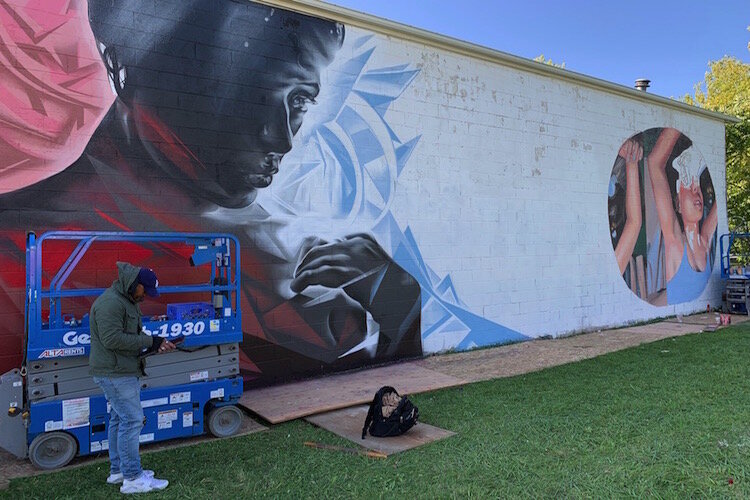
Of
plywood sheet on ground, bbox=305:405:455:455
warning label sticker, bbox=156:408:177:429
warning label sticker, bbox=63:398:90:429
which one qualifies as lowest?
plywood sheet on ground, bbox=305:405:455:455

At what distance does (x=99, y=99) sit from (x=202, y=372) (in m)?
3.32

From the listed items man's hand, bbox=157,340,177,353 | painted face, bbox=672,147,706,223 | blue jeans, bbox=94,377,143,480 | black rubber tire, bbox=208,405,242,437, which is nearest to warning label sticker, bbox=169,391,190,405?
black rubber tire, bbox=208,405,242,437

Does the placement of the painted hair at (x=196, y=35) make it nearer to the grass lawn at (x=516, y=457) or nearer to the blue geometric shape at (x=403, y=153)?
the blue geometric shape at (x=403, y=153)

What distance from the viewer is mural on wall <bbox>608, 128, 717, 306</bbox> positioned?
1225cm

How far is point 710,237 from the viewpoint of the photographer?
14.6 m

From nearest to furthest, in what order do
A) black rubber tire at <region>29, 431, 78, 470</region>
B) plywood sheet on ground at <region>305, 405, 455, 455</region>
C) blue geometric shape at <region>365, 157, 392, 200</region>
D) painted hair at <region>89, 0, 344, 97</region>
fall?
1. black rubber tire at <region>29, 431, 78, 470</region>
2. plywood sheet on ground at <region>305, 405, 455, 455</region>
3. painted hair at <region>89, 0, 344, 97</region>
4. blue geometric shape at <region>365, 157, 392, 200</region>

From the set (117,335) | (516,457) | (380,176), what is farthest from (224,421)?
(380,176)

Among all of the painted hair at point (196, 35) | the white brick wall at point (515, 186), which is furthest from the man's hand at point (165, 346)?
the white brick wall at point (515, 186)

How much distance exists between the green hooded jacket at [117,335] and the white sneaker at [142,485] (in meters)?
0.76

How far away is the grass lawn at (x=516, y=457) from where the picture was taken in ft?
12.5

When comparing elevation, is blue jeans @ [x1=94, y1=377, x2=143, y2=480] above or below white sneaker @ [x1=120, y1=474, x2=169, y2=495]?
above

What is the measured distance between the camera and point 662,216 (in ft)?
43.5

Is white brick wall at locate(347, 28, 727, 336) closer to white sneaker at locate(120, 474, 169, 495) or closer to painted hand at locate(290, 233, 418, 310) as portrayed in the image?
painted hand at locate(290, 233, 418, 310)

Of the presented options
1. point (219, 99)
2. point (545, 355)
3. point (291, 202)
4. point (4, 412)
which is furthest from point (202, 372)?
point (545, 355)
